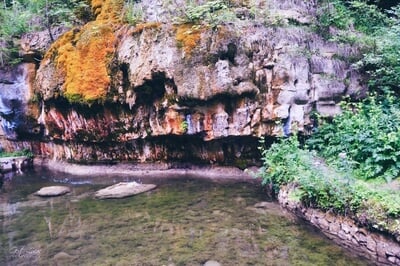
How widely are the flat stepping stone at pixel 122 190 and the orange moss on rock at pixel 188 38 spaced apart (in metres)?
4.16

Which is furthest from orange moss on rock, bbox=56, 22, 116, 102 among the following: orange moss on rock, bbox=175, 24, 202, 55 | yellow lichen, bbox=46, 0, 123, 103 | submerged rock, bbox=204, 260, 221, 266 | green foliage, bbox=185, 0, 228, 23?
submerged rock, bbox=204, 260, 221, 266

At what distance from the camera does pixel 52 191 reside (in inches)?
426

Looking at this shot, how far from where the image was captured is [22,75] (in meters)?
Answer: 15.3

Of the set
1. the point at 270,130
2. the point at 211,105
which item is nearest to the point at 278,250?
the point at 270,130

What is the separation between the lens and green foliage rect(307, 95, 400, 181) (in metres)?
7.32

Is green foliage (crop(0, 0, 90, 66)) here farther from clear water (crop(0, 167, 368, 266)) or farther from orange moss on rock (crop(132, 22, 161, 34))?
clear water (crop(0, 167, 368, 266))

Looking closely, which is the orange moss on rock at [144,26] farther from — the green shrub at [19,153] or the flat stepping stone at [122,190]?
the green shrub at [19,153]

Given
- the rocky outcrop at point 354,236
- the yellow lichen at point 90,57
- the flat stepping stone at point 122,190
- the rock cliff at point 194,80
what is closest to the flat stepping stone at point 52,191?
the flat stepping stone at point 122,190

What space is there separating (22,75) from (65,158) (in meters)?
4.16

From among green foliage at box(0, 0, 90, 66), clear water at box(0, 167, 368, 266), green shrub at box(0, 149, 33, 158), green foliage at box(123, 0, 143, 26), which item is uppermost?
green foliage at box(0, 0, 90, 66)

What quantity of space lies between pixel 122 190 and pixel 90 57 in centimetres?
501

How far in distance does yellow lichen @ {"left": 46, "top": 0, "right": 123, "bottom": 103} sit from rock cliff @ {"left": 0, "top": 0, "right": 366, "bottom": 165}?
4 cm

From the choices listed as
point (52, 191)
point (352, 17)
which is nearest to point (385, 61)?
point (352, 17)

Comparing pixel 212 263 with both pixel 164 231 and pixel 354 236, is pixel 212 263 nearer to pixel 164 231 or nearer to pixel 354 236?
pixel 164 231
